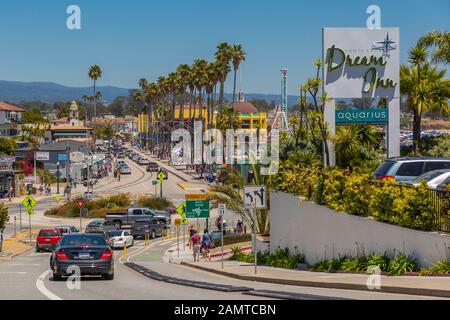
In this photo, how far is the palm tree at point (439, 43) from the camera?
4175 cm

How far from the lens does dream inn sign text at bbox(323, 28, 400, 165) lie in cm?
3631

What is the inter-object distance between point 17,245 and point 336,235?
30848 mm

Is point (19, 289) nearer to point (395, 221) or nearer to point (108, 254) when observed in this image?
point (108, 254)

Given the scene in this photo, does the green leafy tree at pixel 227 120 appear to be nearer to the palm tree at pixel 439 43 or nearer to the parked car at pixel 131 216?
the parked car at pixel 131 216

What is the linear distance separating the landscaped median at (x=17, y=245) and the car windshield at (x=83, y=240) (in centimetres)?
2152

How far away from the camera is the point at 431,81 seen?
4234cm

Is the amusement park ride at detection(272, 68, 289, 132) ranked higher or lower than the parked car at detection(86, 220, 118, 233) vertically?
higher

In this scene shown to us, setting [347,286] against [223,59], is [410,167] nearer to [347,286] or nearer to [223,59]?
[347,286]

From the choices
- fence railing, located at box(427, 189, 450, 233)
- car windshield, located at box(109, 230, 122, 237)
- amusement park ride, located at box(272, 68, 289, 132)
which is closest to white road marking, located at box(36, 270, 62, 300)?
fence railing, located at box(427, 189, 450, 233)

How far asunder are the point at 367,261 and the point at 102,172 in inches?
4635

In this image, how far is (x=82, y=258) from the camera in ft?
71.3

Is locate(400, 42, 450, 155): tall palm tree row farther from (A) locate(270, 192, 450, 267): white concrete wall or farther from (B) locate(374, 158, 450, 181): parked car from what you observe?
(B) locate(374, 158, 450, 181): parked car

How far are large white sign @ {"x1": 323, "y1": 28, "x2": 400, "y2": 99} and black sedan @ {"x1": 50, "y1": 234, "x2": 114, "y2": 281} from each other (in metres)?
16.9
